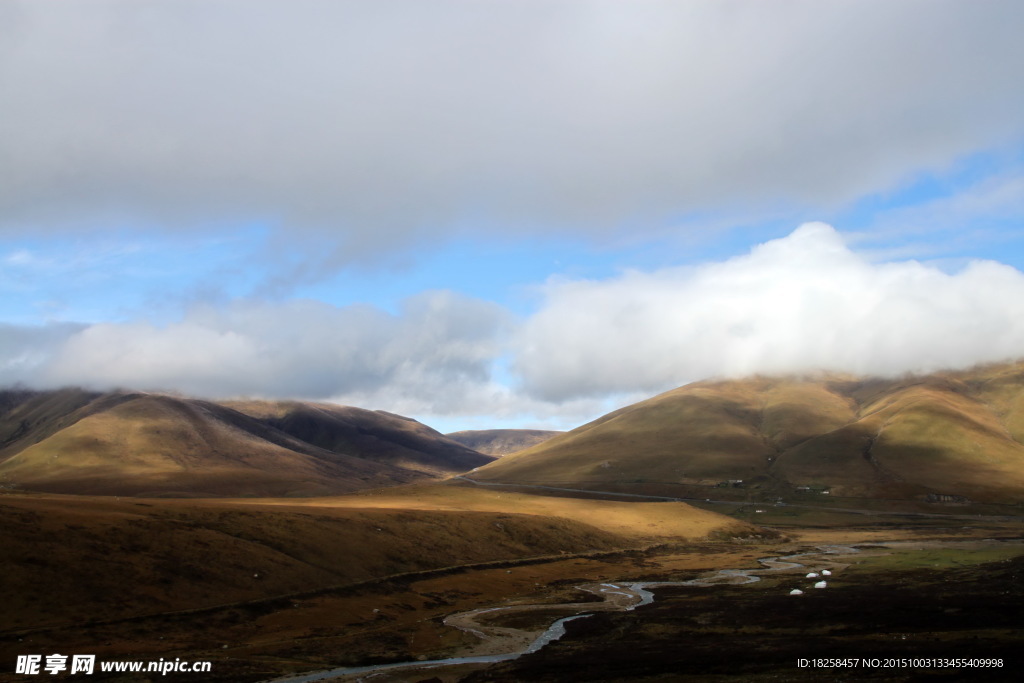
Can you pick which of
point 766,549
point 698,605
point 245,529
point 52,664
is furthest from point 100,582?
point 766,549

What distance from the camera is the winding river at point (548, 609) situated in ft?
197

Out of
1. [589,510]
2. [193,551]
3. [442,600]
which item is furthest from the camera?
[589,510]

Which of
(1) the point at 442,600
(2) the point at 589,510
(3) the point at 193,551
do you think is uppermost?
(3) the point at 193,551

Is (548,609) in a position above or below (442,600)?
below

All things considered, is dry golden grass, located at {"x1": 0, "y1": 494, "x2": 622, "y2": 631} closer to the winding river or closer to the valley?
the valley

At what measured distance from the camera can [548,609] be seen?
8819cm

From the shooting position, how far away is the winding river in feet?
197

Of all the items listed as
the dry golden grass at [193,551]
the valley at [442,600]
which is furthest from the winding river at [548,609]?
the dry golden grass at [193,551]

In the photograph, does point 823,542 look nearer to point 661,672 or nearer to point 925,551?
point 925,551

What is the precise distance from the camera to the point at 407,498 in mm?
177125

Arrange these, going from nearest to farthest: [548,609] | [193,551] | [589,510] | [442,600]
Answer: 1. [193,551]
2. [548,609]
3. [442,600]
4. [589,510]

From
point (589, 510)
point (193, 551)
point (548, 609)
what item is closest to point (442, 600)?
point (548, 609)

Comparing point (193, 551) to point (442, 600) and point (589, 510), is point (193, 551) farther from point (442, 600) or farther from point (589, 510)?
point (589, 510)

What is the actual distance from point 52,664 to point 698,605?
2501 inches
